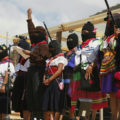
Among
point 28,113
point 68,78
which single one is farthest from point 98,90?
point 28,113

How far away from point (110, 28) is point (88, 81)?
0.98 metres

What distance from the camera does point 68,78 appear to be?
576cm

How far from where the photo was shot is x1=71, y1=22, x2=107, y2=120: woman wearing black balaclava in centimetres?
505

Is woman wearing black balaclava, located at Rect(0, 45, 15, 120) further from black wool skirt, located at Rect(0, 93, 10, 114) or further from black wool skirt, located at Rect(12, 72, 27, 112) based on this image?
black wool skirt, located at Rect(12, 72, 27, 112)

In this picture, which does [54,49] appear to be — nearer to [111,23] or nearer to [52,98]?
[52,98]

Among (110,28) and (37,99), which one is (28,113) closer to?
(37,99)

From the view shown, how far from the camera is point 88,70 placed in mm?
4969

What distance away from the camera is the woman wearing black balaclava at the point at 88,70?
505cm

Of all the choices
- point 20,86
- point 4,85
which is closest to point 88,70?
point 20,86

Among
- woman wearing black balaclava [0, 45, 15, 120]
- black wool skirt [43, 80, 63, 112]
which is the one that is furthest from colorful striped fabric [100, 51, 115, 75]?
woman wearing black balaclava [0, 45, 15, 120]

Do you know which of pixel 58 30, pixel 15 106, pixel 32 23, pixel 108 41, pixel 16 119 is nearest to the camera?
pixel 108 41

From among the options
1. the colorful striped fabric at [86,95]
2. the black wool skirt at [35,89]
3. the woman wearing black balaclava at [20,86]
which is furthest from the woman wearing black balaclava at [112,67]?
the woman wearing black balaclava at [20,86]

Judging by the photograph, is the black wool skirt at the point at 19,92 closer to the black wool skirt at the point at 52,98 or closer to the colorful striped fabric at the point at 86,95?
the black wool skirt at the point at 52,98

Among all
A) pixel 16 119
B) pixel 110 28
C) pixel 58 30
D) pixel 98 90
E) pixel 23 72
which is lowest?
pixel 16 119
